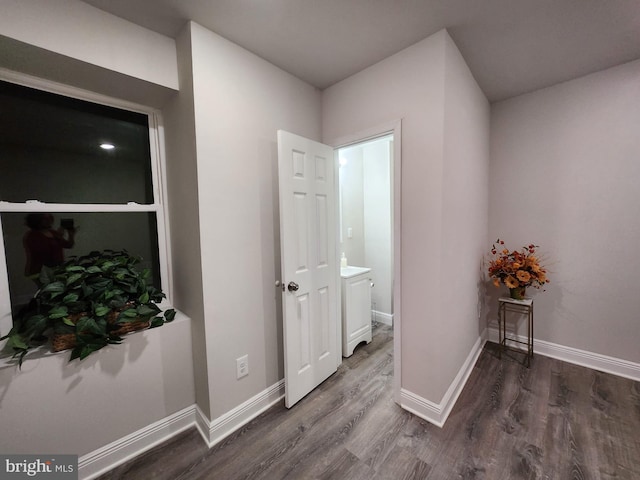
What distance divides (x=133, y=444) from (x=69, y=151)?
1.76 metres

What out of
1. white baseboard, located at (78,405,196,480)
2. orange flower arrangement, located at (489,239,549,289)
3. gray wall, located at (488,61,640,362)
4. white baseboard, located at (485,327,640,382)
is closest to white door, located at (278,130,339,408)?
white baseboard, located at (78,405,196,480)

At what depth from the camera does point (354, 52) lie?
5.62ft

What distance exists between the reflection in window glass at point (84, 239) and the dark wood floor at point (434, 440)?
113 cm

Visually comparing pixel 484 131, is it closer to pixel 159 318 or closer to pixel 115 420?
pixel 159 318

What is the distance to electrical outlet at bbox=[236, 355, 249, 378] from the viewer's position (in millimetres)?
1658

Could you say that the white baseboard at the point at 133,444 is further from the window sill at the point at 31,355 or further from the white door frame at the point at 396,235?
the white door frame at the point at 396,235

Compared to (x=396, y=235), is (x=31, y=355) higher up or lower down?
lower down

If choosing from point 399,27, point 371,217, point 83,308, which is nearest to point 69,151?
point 83,308

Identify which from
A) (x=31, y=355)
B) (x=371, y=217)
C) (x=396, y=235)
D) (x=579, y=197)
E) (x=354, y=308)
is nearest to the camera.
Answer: (x=31, y=355)

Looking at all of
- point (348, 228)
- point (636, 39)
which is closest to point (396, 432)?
point (348, 228)

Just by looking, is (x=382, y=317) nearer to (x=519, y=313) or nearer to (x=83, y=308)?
(x=519, y=313)

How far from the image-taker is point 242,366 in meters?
1.68

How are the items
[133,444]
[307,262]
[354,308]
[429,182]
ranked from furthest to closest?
[354,308]
[307,262]
[429,182]
[133,444]

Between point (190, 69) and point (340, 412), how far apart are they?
2388 mm
